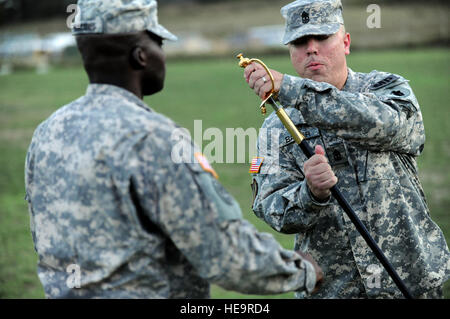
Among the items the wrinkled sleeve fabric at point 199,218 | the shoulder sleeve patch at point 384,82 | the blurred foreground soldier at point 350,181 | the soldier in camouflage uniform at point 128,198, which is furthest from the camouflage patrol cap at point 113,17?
the shoulder sleeve patch at point 384,82

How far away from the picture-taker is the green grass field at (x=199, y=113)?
928 cm

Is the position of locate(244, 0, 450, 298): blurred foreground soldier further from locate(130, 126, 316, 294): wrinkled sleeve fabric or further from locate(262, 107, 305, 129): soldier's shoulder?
locate(130, 126, 316, 294): wrinkled sleeve fabric

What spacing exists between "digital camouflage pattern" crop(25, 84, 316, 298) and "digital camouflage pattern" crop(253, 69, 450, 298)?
1.10 m

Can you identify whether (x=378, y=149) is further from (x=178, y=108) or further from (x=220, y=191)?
(x=178, y=108)

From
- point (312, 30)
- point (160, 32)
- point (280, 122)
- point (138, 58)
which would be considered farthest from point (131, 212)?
point (312, 30)

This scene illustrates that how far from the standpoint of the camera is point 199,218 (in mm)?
2705

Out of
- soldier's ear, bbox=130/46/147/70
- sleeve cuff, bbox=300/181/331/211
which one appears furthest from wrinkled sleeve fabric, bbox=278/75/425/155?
soldier's ear, bbox=130/46/147/70

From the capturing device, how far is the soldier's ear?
287 cm

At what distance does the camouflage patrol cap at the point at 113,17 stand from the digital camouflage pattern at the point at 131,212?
0.25 metres

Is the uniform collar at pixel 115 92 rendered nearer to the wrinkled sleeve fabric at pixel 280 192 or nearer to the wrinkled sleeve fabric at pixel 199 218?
the wrinkled sleeve fabric at pixel 199 218

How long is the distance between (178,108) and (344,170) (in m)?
20.9

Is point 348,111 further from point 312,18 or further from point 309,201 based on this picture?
point 312,18
